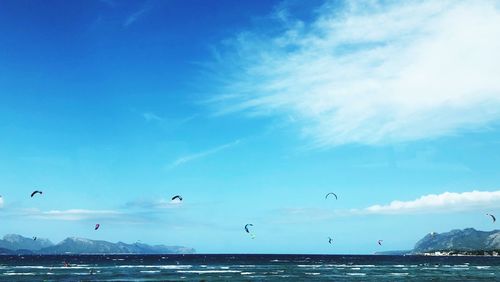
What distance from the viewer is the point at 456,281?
59.4 metres

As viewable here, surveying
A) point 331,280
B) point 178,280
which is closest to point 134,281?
point 178,280

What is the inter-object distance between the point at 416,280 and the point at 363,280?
6.79 meters

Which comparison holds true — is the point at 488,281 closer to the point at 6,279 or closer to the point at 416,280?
the point at 416,280

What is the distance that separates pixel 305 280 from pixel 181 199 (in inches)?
952

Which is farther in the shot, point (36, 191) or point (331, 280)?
point (331, 280)

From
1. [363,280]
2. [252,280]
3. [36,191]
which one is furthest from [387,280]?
[36,191]

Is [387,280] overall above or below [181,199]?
below

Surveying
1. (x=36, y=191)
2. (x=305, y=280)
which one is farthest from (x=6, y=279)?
(x=305, y=280)

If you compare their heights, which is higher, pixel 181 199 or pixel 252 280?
pixel 181 199

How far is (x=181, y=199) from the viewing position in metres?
44.6

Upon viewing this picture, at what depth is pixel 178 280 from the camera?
58812mm

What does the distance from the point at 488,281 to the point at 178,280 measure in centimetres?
3902

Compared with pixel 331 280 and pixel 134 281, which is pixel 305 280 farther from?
pixel 134 281

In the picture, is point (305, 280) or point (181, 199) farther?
point (305, 280)
